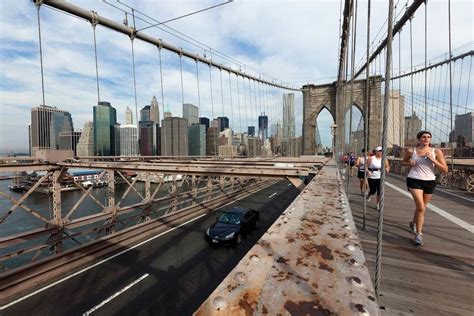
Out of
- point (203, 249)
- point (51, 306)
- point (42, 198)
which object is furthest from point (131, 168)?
point (42, 198)

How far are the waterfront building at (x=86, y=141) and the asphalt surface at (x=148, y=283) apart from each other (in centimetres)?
1209

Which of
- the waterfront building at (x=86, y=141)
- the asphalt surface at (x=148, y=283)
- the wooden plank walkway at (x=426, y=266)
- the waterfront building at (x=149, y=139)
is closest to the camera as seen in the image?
the wooden plank walkway at (x=426, y=266)

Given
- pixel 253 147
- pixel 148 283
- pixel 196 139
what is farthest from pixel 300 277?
pixel 196 139

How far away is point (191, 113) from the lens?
3294cm

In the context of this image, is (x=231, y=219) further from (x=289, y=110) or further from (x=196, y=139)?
(x=289, y=110)

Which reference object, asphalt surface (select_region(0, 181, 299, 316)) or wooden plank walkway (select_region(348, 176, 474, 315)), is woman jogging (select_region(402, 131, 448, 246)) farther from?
asphalt surface (select_region(0, 181, 299, 316))

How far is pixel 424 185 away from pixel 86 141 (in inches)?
943

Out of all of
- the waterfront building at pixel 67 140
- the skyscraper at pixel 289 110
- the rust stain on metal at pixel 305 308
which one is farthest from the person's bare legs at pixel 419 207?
the skyscraper at pixel 289 110

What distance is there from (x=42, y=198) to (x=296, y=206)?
212 feet

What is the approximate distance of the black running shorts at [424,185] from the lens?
3364 mm

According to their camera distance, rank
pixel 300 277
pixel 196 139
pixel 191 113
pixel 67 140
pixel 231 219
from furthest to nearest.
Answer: pixel 191 113 → pixel 196 139 → pixel 67 140 → pixel 231 219 → pixel 300 277

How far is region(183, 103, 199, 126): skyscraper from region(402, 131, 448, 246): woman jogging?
27.3 meters

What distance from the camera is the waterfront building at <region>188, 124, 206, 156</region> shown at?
31.2 m

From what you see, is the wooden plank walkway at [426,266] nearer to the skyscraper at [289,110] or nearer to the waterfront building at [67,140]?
the waterfront building at [67,140]
